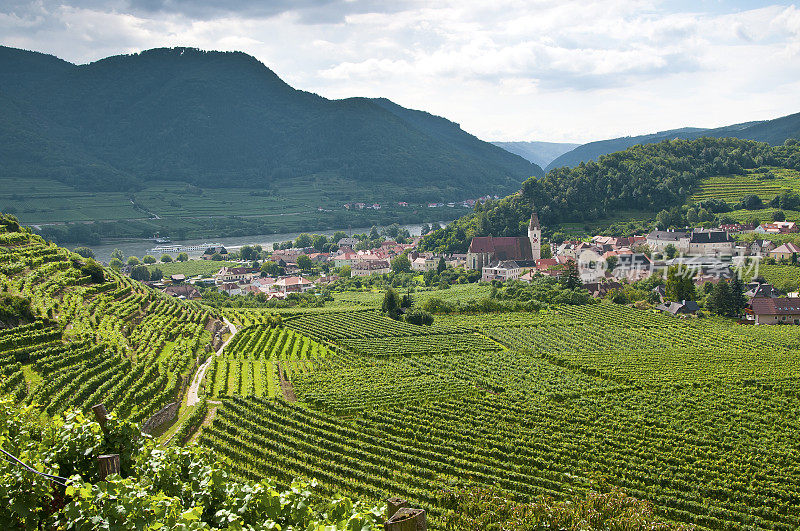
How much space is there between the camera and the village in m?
64.7

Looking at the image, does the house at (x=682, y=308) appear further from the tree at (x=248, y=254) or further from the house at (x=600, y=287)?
the tree at (x=248, y=254)

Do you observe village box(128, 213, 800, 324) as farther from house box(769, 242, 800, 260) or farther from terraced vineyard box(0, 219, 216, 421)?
terraced vineyard box(0, 219, 216, 421)

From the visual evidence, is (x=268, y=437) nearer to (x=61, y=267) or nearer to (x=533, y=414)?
(x=533, y=414)

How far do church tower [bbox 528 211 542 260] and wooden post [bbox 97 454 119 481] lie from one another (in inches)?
3395

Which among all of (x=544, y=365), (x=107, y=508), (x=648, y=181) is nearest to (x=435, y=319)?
(x=544, y=365)

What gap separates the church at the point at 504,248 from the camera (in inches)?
3465

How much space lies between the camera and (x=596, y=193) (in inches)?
4200

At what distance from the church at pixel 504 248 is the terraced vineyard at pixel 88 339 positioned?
145 feet

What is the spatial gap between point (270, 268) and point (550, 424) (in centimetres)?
7558

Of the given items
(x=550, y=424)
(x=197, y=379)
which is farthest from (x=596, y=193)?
(x=197, y=379)

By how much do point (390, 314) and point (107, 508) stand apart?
51054 millimetres

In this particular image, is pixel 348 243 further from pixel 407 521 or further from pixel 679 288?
pixel 407 521

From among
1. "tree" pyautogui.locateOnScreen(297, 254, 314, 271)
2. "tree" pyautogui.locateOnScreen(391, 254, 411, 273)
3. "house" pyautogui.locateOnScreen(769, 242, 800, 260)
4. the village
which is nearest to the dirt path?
the village

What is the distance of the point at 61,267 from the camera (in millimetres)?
48438
